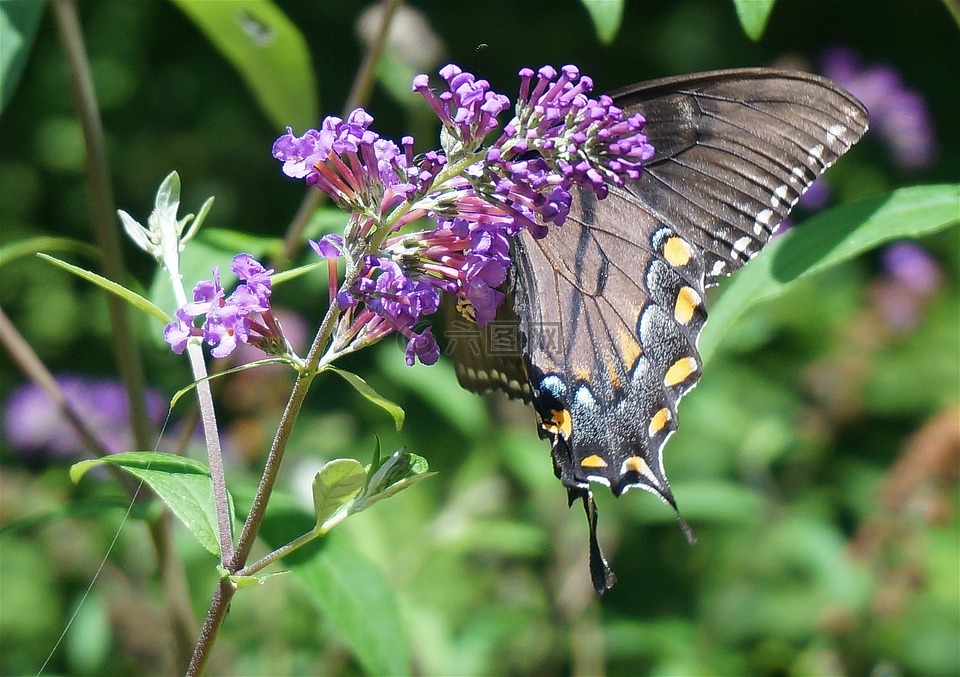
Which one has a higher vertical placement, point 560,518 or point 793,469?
point 560,518

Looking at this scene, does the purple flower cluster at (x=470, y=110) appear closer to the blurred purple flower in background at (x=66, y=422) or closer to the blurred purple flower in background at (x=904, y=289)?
the blurred purple flower in background at (x=66, y=422)

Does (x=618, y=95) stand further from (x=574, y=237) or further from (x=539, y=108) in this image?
(x=539, y=108)

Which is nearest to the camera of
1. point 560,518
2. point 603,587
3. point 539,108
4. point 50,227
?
point 539,108

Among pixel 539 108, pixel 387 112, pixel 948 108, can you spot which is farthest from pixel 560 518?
pixel 948 108

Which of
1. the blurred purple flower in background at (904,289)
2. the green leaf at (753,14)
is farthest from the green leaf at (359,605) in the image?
the blurred purple flower in background at (904,289)

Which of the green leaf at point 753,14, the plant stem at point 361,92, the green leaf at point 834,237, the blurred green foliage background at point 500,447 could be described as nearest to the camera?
the green leaf at point 753,14

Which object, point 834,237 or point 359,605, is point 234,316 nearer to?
point 359,605

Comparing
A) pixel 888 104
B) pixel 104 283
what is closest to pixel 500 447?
pixel 104 283
